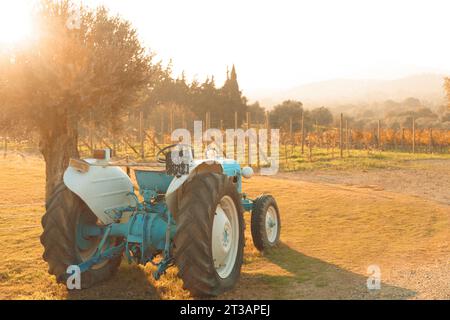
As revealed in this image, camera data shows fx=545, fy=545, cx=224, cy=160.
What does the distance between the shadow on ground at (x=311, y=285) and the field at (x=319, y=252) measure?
12 millimetres

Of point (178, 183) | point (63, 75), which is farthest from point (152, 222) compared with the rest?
point (63, 75)

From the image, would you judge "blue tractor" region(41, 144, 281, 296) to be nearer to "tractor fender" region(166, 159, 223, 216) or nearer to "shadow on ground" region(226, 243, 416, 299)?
"tractor fender" region(166, 159, 223, 216)

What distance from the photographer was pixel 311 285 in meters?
6.84

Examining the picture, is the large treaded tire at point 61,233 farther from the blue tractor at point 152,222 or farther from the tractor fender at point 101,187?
the tractor fender at point 101,187

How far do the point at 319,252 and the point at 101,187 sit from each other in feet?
12.9

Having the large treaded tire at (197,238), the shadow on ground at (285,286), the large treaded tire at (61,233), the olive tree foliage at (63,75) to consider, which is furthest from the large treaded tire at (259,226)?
the olive tree foliage at (63,75)

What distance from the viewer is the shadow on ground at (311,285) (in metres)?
6.32

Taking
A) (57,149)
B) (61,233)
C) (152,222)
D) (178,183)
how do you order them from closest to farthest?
(178,183), (61,233), (152,222), (57,149)

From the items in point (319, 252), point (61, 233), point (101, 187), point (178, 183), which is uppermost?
point (178, 183)

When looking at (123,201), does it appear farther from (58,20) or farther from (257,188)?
(257,188)

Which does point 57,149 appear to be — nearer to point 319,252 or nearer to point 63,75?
point 63,75
